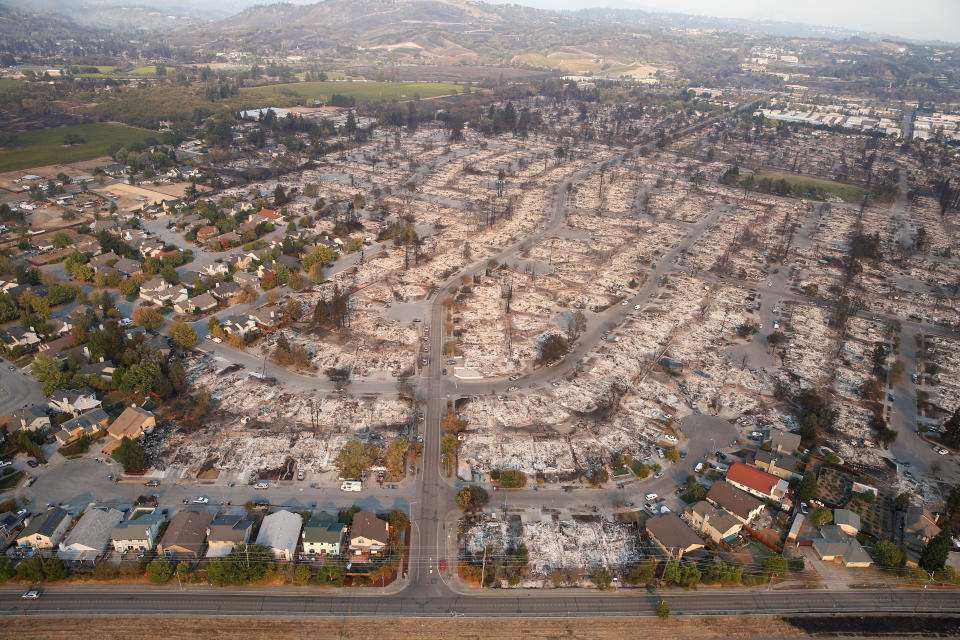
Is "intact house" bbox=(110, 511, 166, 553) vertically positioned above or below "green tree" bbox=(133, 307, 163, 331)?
below

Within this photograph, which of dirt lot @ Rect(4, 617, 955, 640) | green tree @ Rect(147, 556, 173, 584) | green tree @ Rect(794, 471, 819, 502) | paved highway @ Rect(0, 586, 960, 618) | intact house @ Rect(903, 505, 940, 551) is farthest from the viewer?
green tree @ Rect(794, 471, 819, 502)

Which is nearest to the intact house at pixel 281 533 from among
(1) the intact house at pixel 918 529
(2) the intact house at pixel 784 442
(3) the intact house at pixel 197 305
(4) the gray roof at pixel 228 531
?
(4) the gray roof at pixel 228 531

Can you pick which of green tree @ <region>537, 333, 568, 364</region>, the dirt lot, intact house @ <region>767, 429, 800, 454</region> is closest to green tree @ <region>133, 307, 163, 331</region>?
the dirt lot

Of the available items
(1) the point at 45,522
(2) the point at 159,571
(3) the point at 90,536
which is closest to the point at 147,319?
(1) the point at 45,522

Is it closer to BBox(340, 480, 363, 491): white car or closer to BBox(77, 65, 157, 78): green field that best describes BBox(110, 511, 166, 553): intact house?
BBox(340, 480, 363, 491): white car

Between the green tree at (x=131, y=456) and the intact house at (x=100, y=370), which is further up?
the intact house at (x=100, y=370)

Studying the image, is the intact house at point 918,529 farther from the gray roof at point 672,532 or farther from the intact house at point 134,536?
the intact house at point 134,536

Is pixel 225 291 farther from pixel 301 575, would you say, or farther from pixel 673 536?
pixel 673 536
